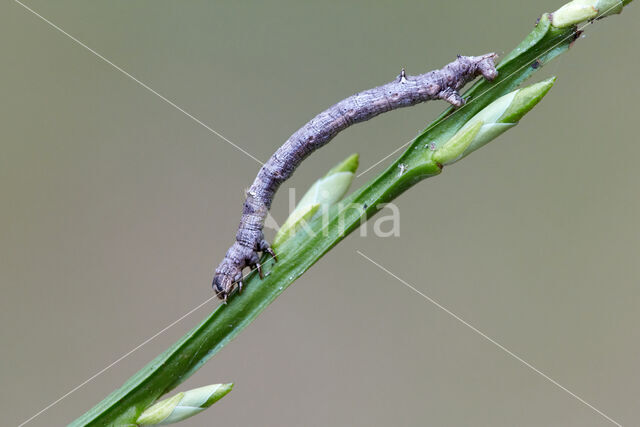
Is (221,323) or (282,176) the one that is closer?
(221,323)

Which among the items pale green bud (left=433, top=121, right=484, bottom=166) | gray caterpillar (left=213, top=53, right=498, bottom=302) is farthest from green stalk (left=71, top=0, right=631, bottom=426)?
gray caterpillar (left=213, top=53, right=498, bottom=302)

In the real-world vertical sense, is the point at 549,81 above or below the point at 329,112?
below

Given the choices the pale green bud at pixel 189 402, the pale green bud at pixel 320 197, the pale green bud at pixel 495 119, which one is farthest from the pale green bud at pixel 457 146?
the pale green bud at pixel 189 402

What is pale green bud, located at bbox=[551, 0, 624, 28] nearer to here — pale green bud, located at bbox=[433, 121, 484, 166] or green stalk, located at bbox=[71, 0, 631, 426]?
green stalk, located at bbox=[71, 0, 631, 426]

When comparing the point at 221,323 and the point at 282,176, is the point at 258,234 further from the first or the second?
the point at 221,323

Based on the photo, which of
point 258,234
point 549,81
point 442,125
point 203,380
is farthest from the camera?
point 203,380

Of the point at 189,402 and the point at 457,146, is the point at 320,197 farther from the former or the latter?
the point at 189,402

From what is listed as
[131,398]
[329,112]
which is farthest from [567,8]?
[131,398]
